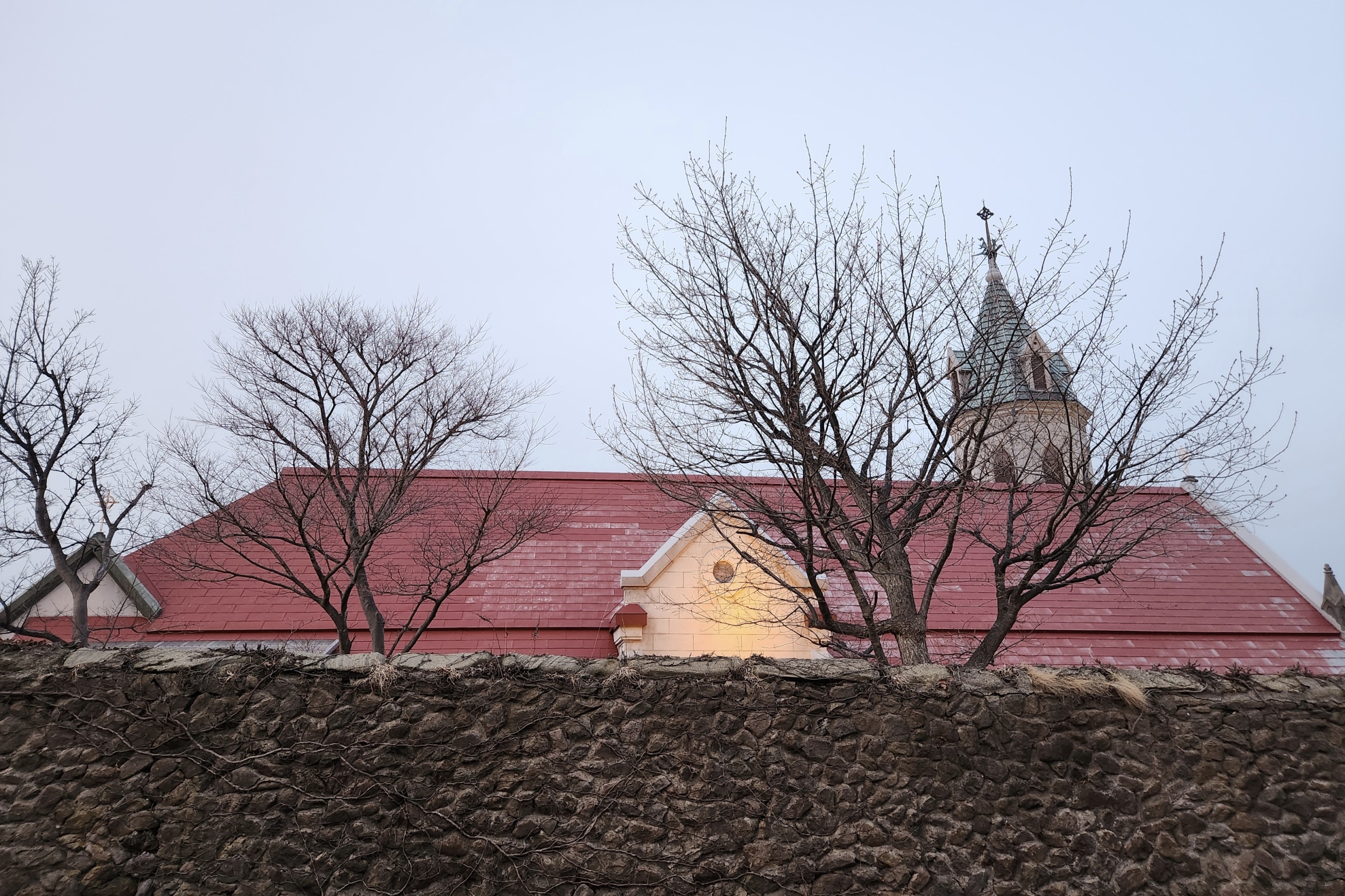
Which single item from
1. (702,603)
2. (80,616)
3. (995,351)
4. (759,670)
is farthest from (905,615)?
(80,616)

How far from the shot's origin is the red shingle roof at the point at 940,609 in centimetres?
1357

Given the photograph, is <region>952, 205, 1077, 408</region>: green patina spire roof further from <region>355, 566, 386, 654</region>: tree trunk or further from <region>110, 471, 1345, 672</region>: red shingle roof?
<region>355, 566, 386, 654</region>: tree trunk

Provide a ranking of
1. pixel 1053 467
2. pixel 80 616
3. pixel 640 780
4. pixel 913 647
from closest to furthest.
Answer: pixel 640 780
pixel 913 647
pixel 1053 467
pixel 80 616

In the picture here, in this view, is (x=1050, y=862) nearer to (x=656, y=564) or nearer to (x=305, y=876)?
(x=305, y=876)

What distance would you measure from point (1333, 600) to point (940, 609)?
7.46 metres

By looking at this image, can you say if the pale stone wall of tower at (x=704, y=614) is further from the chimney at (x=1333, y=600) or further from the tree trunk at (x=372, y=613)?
the chimney at (x=1333, y=600)

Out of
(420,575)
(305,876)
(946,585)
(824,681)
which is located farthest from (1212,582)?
(305,876)

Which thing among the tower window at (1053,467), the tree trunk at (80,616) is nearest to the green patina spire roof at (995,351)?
the tower window at (1053,467)

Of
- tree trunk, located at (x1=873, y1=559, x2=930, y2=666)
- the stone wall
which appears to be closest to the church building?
tree trunk, located at (x1=873, y1=559, x2=930, y2=666)

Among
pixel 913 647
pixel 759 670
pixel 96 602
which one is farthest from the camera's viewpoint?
pixel 96 602

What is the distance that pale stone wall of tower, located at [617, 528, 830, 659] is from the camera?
42.3 ft

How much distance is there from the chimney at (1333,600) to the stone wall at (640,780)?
39.1ft

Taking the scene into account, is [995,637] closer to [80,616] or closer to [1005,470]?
[1005,470]

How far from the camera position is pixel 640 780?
547 cm
